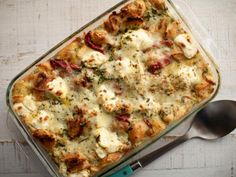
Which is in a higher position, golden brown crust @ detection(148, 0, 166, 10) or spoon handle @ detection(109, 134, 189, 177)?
golden brown crust @ detection(148, 0, 166, 10)

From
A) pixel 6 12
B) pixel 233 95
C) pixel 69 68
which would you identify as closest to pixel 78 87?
pixel 69 68

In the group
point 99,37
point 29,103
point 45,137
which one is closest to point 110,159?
point 45,137

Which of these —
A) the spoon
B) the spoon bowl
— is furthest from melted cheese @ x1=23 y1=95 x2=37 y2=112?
the spoon bowl

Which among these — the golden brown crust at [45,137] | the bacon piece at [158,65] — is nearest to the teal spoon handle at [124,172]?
the golden brown crust at [45,137]

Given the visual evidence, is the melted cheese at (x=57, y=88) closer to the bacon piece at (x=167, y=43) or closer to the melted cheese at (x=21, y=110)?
the melted cheese at (x=21, y=110)

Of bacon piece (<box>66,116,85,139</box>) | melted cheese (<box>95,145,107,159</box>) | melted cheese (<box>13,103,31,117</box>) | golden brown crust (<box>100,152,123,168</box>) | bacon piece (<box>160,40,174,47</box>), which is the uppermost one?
melted cheese (<box>13,103,31,117</box>)

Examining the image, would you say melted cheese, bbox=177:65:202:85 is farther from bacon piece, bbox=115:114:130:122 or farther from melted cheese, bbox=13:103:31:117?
melted cheese, bbox=13:103:31:117
